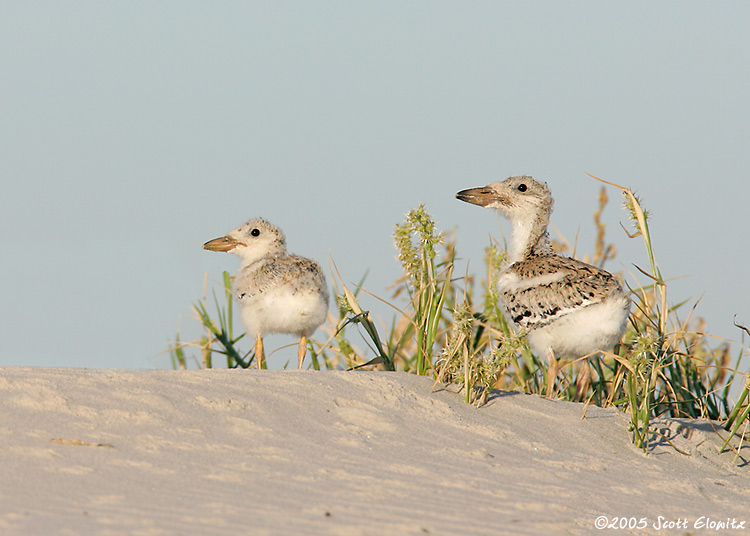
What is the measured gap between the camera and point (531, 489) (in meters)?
4.19

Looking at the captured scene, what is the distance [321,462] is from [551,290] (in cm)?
287

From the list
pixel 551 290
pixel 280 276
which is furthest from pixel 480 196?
pixel 280 276

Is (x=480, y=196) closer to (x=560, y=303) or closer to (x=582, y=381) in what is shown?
(x=560, y=303)

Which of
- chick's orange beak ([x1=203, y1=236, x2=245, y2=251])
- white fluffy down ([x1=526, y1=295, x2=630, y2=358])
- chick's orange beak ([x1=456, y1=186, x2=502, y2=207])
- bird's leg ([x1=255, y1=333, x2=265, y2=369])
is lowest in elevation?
bird's leg ([x1=255, y1=333, x2=265, y2=369])

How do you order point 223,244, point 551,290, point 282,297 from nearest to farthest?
1. point 551,290
2. point 282,297
3. point 223,244

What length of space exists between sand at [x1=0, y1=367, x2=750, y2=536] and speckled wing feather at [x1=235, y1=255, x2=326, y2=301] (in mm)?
1552

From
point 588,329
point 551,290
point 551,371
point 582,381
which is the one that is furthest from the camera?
point 582,381

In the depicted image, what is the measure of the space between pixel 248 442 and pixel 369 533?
3.91ft

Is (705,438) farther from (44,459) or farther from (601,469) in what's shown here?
(44,459)

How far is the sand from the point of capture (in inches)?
134

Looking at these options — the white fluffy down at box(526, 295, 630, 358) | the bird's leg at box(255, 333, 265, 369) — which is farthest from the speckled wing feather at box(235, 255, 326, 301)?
the white fluffy down at box(526, 295, 630, 358)

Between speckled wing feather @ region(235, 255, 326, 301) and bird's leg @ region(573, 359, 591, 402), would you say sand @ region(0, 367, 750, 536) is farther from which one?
speckled wing feather @ region(235, 255, 326, 301)

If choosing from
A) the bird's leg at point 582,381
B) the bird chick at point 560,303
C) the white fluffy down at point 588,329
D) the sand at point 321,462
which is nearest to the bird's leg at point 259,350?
the sand at point 321,462

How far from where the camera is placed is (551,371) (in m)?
6.52
